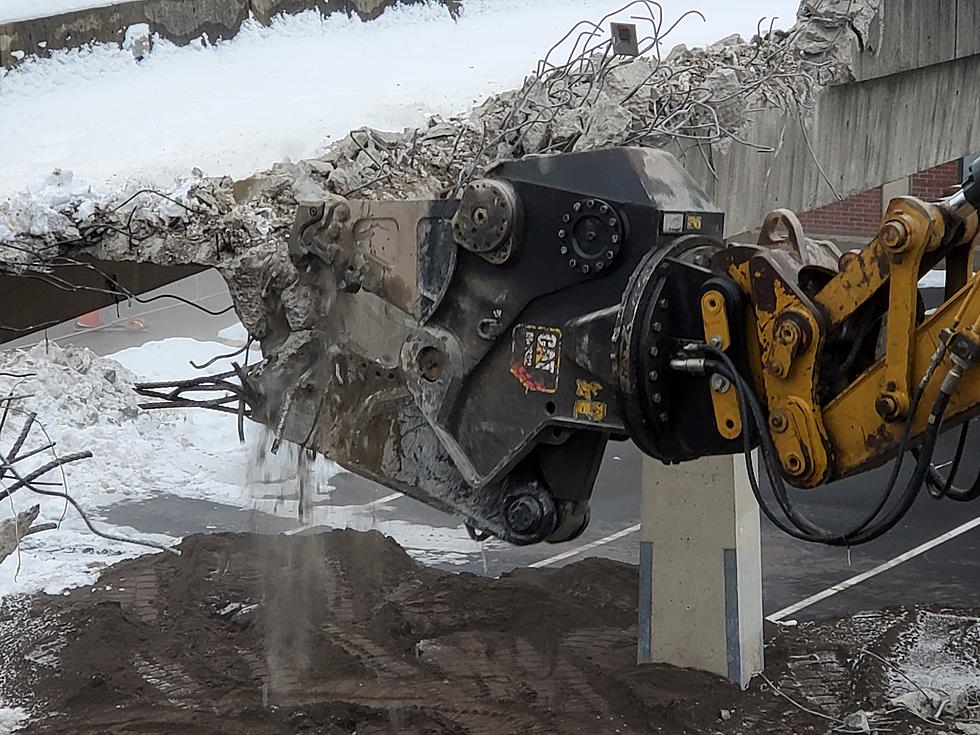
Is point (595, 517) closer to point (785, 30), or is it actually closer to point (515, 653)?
point (515, 653)

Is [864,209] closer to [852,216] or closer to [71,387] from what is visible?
[852,216]

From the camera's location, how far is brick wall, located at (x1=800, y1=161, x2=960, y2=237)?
23.1 metres

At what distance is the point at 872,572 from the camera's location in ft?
33.9

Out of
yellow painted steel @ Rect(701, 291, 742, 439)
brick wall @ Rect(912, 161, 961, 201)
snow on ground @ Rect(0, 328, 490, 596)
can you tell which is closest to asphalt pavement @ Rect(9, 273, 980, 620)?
snow on ground @ Rect(0, 328, 490, 596)

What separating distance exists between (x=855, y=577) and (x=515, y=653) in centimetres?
324

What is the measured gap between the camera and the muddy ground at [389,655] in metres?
7.61

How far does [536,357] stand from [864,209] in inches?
797

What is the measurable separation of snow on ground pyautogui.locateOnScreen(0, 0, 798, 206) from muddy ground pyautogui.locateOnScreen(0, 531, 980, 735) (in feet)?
10.4

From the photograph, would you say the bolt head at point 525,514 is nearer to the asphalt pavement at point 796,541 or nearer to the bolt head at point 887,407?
the bolt head at point 887,407

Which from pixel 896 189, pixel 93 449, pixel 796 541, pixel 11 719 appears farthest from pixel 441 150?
pixel 896 189

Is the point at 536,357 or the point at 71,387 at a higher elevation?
the point at 536,357

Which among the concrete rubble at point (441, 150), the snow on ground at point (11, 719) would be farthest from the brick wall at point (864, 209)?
the snow on ground at point (11, 719)

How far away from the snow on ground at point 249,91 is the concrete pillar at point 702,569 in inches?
107

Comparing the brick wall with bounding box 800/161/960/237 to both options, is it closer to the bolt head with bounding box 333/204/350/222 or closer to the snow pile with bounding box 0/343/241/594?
the snow pile with bounding box 0/343/241/594
